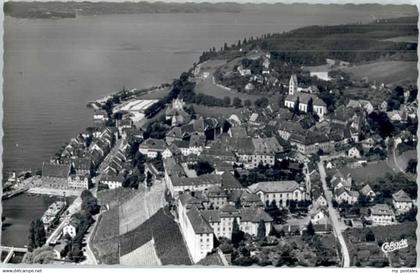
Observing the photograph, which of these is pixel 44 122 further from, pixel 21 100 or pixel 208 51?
pixel 208 51

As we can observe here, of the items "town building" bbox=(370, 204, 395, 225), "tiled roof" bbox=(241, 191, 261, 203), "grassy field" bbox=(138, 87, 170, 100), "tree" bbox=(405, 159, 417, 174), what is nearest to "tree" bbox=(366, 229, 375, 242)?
"town building" bbox=(370, 204, 395, 225)

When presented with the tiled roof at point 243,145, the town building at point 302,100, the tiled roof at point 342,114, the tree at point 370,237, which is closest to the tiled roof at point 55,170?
the tiled roof at point 243,145

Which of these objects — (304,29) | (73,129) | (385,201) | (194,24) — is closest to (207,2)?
(194,24)

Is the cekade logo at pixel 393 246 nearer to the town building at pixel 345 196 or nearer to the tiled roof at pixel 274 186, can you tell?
the town building at pixel 345 196

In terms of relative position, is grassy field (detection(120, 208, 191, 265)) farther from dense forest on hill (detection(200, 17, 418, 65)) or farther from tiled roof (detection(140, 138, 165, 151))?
dense forest on hill (detection(200, 17, 418, 65))

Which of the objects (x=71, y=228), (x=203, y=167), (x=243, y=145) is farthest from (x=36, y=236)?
(x=243, y=145)

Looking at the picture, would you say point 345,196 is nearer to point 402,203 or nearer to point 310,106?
point 402,203
